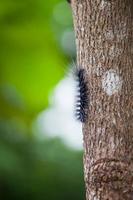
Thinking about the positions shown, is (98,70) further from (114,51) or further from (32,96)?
(32,96)

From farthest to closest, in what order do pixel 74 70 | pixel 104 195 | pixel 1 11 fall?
pixel 1 11, pixel 74 70, pixel 104 195

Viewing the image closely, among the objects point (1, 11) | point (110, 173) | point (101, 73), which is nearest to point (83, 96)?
point (101, 73)

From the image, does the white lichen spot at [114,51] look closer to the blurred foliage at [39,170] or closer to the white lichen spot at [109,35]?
the white lichen spot at [109,35]

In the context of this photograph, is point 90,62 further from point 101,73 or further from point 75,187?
point 75,187

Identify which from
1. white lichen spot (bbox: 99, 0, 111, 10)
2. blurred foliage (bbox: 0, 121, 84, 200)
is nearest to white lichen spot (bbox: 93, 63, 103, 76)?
white lichen spot (bbox: 99, 0, 111, 10)

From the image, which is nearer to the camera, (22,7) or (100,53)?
(100,53)

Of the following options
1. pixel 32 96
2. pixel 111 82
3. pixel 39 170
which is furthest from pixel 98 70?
pixel 39 170

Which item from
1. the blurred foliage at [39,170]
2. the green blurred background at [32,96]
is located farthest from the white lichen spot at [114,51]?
the blurred foliage at [39,170]
